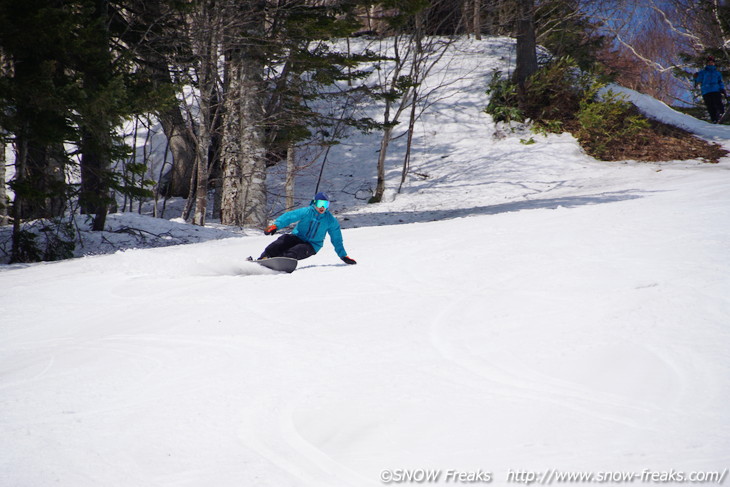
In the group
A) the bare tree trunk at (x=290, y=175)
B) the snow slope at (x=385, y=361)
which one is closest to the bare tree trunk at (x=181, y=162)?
the bare tree trunk at (x=290, y=175)

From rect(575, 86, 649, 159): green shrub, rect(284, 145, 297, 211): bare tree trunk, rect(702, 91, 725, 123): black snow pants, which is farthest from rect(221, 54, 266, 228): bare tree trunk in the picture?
rect(702, 91, 725, 123): black snow pants

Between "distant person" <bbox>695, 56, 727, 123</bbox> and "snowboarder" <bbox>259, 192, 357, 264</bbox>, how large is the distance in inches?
604

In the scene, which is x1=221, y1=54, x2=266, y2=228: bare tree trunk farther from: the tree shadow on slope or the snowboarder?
the snowboarder

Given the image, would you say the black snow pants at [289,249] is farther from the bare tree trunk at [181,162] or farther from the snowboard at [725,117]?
the snowboard at [725,117]

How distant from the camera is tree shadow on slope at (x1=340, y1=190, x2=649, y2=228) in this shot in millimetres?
11133

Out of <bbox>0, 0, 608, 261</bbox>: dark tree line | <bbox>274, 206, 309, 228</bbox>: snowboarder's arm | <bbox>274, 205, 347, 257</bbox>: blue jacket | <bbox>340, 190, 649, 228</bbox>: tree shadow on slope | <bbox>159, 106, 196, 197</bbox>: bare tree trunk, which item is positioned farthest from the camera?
<bbox>159, 106, 196, 197</bbox>: bare tree trunk

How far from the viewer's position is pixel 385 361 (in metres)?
3.73

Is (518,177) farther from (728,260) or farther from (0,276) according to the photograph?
(0,276)

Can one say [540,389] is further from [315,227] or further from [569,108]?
[569,108]

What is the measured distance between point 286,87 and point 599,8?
1304cm

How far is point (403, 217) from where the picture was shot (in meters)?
13.2

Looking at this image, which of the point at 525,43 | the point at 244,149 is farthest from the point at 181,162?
the point at 525,43

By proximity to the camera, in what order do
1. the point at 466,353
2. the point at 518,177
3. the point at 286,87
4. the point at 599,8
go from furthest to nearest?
1. the point at 599,8
2. the point at 518,177
3. the point at 286,87
4. the point at 466,353

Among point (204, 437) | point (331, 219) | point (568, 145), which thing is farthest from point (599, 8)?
point (204, 437)
